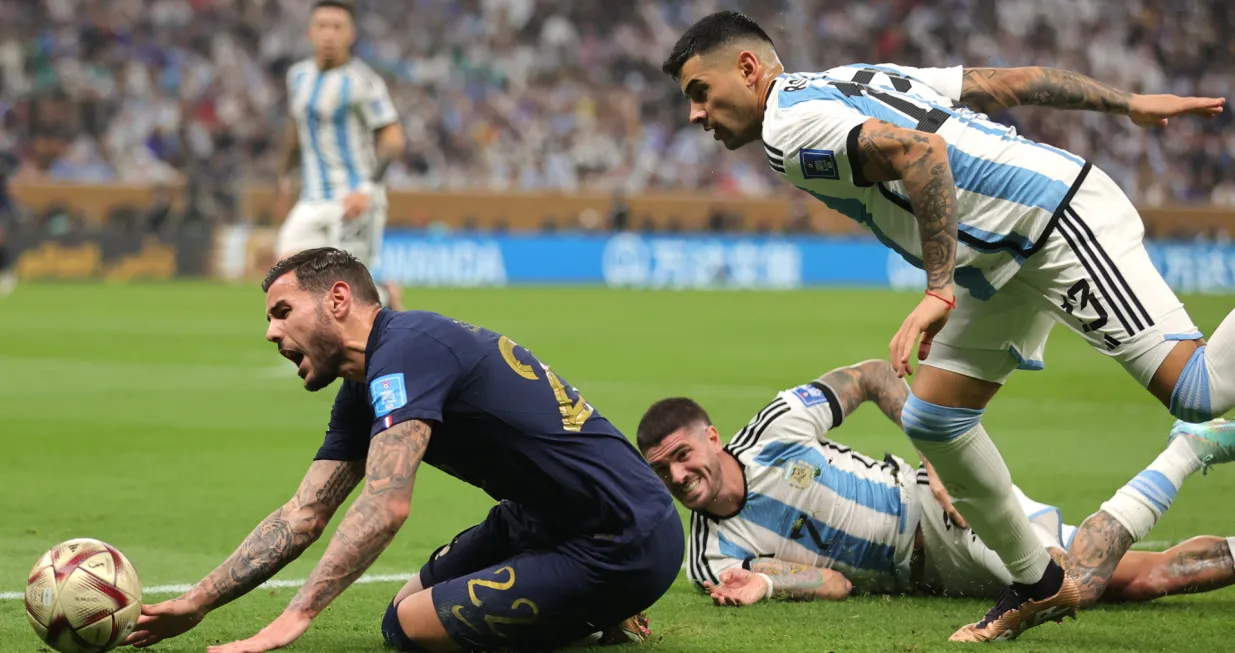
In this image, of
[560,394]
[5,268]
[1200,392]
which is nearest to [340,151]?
[560,394]

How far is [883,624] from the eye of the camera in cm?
500

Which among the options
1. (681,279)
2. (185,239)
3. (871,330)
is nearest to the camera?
(871,330)

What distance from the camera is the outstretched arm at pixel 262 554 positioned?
434 centimetres

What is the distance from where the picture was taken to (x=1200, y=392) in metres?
4.46

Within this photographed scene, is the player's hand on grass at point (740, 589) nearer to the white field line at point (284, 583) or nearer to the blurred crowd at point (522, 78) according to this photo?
the white field line at point (284, 583)

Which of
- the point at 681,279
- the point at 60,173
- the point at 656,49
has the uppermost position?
the point at 656,49

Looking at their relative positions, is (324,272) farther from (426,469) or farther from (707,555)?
(426,469)

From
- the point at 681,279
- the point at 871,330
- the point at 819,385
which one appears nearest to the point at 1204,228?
the point at 681,279

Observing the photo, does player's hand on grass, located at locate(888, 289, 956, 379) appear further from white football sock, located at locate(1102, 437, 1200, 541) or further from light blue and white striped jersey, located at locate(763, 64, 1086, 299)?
white football sock, located at locate(1102, 437, 1200, 541)

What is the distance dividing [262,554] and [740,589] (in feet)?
5.63

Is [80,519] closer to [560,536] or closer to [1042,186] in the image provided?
[560,536]

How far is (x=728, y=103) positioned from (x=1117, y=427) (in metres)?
6.63

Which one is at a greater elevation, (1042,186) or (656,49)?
(656,49)

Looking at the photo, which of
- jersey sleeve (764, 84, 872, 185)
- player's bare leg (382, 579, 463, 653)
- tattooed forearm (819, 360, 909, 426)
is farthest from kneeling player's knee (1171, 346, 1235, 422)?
player's bare leg (382, 579, 463, 653)
